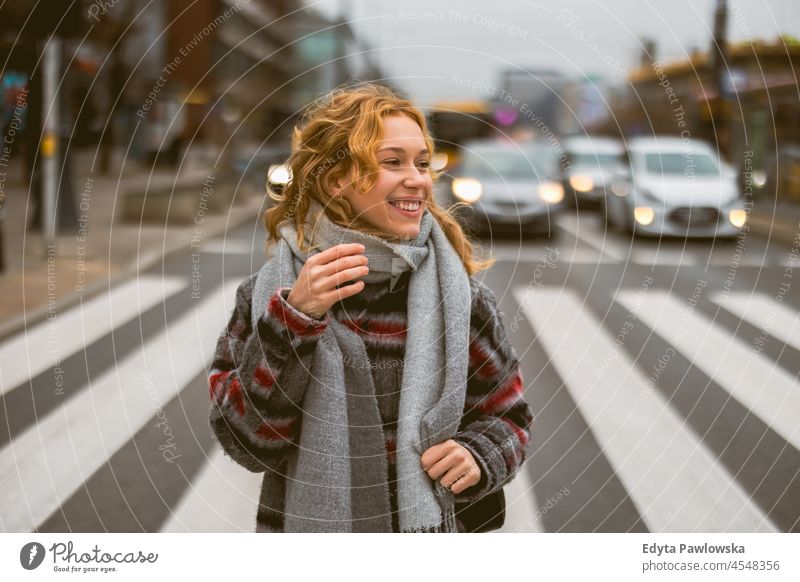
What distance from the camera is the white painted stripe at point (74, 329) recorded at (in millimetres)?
6273

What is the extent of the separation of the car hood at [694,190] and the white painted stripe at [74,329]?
24.7 feet

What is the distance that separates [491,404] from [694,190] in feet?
42.0

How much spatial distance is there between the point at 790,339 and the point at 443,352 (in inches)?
232

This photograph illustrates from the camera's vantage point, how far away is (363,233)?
206cm

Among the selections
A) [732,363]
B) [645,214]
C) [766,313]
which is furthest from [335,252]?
[645,214]

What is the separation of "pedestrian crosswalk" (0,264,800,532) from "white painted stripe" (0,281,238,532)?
1 centimetres

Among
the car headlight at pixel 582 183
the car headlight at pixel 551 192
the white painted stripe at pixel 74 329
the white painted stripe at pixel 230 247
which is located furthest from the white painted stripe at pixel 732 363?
the car headlight at pixel 582 183

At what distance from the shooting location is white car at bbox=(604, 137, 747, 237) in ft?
46.1

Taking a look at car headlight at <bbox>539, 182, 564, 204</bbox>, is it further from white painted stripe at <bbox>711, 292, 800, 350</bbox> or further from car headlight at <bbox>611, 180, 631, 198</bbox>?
white painted stripe at <bbox>711, 292, 800, 350</bbox>

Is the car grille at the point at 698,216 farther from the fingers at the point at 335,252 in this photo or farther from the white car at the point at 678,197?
the fingers at the point at 335,252

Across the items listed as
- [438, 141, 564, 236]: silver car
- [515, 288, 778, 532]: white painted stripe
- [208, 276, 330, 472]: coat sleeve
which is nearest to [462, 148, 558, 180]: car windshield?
[438, 141, 564, 236]: silver car
